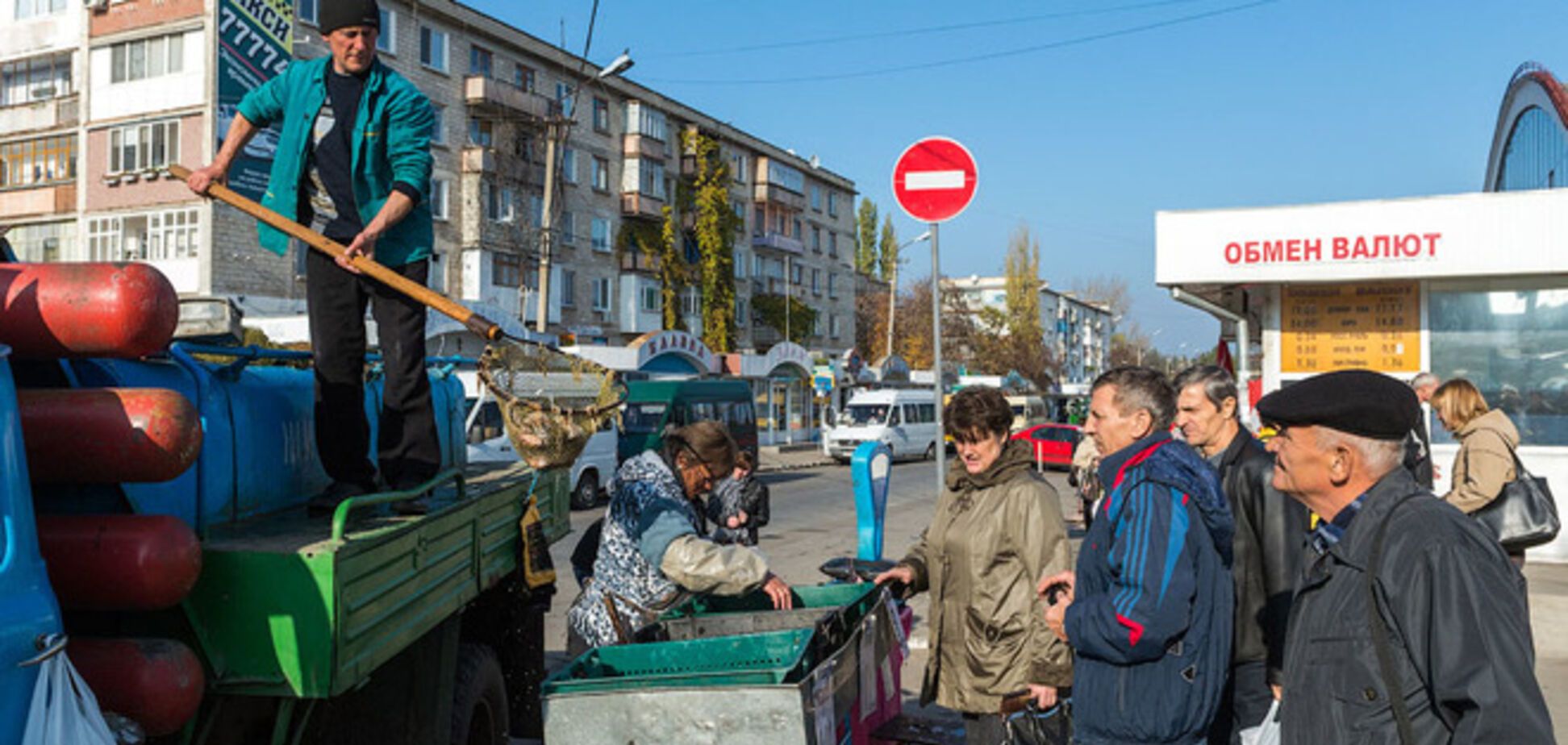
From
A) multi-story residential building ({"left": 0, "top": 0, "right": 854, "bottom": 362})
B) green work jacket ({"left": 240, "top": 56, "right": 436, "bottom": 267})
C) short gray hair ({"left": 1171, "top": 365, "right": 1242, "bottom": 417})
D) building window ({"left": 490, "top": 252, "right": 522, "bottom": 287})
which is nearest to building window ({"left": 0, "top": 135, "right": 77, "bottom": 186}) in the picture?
multi-story residential building ({"left": 0, "top": 0, "right": 854, "bottom": 362})

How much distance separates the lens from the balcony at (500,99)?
122ft

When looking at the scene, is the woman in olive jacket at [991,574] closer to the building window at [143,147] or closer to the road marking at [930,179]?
the road marking at [930,179]

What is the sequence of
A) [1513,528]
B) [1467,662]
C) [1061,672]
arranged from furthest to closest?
1. [1513,528]
2. [1061,672]
3. [1467,662]

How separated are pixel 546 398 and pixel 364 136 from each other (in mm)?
1401

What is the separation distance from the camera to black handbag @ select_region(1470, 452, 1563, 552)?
6.04 m

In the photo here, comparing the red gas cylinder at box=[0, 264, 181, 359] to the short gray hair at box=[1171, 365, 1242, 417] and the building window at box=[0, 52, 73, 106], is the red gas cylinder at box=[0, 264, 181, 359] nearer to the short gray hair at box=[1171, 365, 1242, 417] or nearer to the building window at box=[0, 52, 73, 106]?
the short gray hair at box=[1171, 365, 1242, 417]

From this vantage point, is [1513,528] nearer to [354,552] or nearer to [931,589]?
[931,589]

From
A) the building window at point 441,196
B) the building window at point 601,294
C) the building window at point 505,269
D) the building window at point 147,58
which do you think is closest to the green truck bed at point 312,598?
the building window at point 147,58

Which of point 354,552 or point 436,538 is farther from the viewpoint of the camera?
point 436,538

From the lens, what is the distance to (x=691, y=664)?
3598 millimetres

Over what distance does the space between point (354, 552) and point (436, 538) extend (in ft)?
3.01

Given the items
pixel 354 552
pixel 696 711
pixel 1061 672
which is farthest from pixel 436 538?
pixel 1061 672

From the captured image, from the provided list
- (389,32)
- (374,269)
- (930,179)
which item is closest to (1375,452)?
(374,269)

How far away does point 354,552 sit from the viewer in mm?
2809
